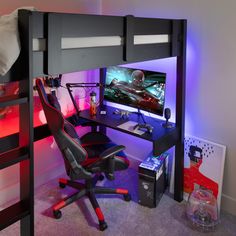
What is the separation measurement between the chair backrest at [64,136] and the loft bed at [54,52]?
30 centimetres

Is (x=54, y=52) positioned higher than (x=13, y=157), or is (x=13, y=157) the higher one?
(x=54, y=52)

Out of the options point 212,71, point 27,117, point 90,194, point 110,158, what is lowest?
point 90,194

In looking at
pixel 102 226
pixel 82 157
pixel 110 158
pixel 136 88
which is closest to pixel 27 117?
pixel 82 157

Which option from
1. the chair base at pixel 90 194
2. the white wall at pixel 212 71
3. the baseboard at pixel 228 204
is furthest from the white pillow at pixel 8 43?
the baseboard at pixel 228 204

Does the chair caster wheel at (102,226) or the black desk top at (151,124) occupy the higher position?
the black desk top at (151,124)

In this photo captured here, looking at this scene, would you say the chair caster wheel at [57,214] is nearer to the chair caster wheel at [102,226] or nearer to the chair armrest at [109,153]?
the chair caster wheel at [102,226]

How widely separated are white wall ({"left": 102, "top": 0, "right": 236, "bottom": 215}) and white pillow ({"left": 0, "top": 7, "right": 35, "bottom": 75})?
5.04 feet

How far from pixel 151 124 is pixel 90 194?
788 millimetres

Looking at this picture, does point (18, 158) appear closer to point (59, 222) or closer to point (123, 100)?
point (59, 222)

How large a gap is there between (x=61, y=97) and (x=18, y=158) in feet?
5.12

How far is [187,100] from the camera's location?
→ 2568 mm

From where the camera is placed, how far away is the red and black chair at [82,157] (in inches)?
78.3

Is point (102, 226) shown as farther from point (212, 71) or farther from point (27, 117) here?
point (212, 71)

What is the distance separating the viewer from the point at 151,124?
8.48ft
